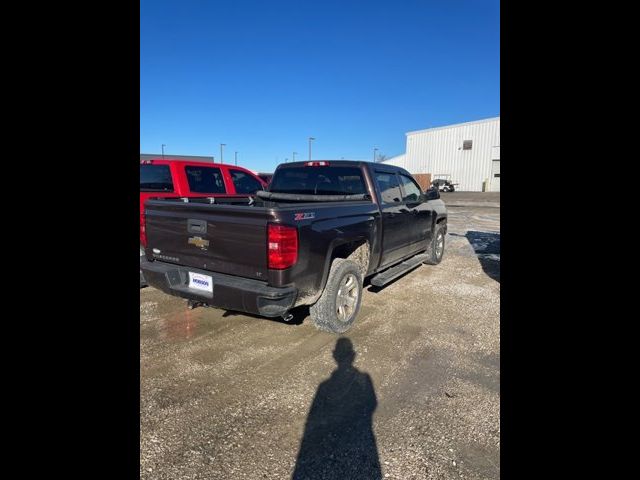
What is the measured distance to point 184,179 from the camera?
22.7 ft

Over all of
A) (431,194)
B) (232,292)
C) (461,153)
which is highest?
(461,153)

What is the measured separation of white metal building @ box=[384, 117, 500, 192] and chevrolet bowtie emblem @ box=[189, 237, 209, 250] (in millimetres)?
40425

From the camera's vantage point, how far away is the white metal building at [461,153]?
4209cm

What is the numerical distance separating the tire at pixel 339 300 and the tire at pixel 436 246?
10.4 feet

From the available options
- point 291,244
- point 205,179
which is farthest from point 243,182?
point 291,244

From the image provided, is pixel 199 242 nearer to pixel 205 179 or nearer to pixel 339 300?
pixel 339 300

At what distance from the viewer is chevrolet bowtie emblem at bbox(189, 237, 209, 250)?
3642 mm

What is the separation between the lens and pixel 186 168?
7.05m

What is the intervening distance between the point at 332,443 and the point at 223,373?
1273 millimetres

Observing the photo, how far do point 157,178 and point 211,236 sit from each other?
3.91 m

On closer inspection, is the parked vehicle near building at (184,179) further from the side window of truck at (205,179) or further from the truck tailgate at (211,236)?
the truck tailgate at (211,236)
